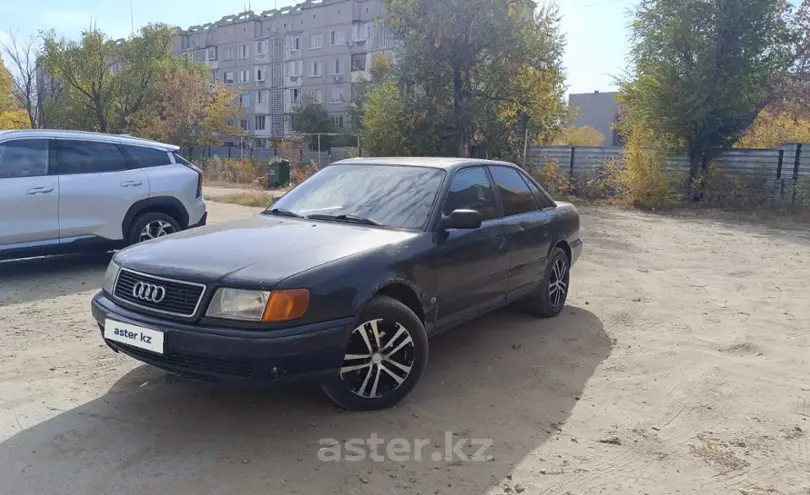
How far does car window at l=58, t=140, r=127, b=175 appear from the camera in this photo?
23.4 feet

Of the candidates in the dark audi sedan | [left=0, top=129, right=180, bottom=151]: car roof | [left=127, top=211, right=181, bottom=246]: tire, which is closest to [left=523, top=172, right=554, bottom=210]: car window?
the dark audi sedan

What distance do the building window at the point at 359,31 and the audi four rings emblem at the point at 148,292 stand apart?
177 feet

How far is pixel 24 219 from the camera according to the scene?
6.76m

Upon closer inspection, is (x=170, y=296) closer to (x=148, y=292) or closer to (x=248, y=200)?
(x=148, y=292)

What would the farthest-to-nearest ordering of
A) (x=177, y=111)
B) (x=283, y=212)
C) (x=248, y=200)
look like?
(x=177, y=111) < (x=248, y=200) < (x=283, y=212)

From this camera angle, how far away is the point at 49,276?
287 inches

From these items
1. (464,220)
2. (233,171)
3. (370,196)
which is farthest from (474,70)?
(464,220)

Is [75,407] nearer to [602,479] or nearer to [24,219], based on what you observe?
[602,479]

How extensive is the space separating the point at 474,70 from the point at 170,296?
55.1ft

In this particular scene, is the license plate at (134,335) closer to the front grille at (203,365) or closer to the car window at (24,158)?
the front grille at (203,365)

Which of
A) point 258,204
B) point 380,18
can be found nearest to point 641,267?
point 258,204

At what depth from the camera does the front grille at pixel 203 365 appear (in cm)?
317

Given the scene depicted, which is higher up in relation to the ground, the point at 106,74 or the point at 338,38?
the point at 338,38

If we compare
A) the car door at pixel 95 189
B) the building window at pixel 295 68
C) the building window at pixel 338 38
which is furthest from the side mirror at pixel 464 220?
the building window at pixel 295 68
